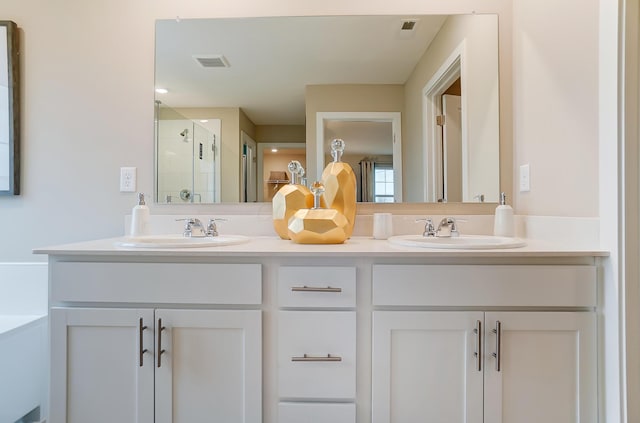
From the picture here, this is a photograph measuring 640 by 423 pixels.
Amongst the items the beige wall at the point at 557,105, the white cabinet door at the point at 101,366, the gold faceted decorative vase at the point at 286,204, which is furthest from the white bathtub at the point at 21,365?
the beige wall at the point at 557,105

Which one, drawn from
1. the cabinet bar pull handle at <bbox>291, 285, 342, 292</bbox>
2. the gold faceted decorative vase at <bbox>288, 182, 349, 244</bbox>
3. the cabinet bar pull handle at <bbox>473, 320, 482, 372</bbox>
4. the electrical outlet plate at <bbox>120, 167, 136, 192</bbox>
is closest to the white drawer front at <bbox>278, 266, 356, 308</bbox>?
the cabinet bar pull handle at <bbox>291, 285, 342, 292</bbox>

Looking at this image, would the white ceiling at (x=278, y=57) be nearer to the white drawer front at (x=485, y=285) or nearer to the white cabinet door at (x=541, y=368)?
the white drawer front at (x=485, y=285)

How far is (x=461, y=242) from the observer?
137 cm

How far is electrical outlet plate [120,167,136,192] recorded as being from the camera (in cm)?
166

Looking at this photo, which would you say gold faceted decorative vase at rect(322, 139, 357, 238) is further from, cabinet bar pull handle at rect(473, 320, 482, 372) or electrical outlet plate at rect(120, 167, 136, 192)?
electrical outlet plate at rect(120, 167, 136, 192)

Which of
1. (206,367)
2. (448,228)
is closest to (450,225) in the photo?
(448,228)

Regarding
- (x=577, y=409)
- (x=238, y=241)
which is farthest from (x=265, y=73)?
(x=577, y=409)

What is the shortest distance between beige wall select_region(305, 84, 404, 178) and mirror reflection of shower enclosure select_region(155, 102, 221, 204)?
44 centimetres

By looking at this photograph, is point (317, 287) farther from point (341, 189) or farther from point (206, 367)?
point (341, 189)

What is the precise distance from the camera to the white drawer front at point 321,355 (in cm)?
109

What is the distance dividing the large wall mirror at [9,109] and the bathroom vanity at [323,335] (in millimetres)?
831

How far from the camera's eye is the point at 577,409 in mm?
1058

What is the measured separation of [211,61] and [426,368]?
5.08 feet
